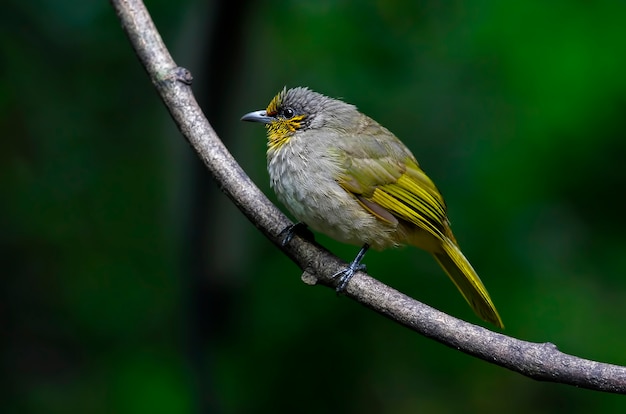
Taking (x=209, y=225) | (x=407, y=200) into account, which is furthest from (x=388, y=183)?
(x=209, y=225)

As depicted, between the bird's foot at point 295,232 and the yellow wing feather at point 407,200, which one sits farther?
the yellow wing feather at point 407,200

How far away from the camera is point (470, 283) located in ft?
12.5

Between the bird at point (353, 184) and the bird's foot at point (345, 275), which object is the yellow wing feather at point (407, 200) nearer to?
the bird at point (353, 184)

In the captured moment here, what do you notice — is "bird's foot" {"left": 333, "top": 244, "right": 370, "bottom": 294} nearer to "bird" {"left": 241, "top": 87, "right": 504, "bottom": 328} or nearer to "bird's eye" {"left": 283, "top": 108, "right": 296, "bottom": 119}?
"bird" {"left": 241, "top": 87, "right": 504, "bottom": 328}

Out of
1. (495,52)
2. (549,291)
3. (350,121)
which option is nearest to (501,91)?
(495,52)

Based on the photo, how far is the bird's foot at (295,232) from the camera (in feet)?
10.8

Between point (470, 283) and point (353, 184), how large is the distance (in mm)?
725

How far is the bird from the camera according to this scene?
362cm

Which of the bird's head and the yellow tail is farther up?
the bird's head

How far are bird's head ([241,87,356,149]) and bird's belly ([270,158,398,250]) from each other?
1.02 ft

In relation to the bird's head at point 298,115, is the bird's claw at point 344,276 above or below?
below

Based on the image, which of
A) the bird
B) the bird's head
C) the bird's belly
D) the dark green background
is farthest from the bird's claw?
Answer: the dark green background

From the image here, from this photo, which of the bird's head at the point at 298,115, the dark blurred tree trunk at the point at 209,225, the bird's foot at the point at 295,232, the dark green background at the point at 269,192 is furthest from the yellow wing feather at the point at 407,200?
the dark blurred tree trunk at the point at 209,225

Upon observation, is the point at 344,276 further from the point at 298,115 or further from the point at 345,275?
the point at 298,115
